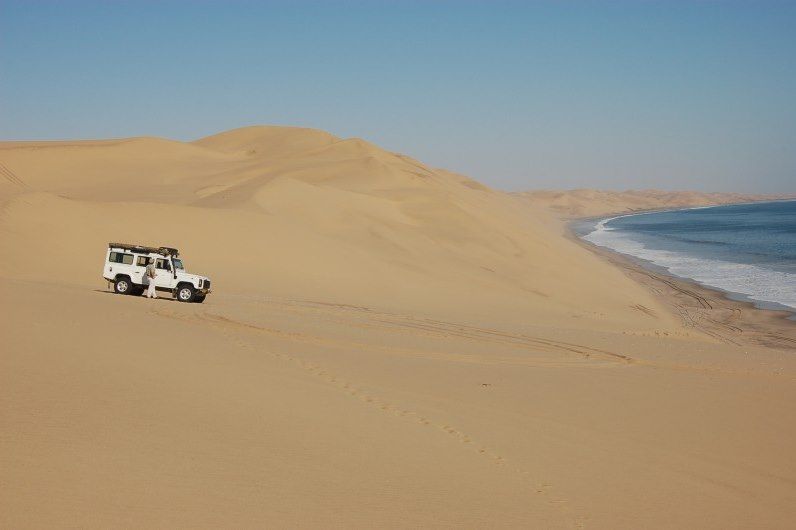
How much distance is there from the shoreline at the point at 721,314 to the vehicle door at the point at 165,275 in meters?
16.2

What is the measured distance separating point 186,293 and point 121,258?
7.29ft

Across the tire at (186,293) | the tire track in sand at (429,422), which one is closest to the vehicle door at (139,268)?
the tire at (186,293)

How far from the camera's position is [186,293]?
2288 cm

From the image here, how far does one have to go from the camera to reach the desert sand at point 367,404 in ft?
23.2

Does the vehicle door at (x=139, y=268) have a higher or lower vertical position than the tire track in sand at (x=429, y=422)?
higher

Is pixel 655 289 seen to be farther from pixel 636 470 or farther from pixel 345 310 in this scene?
pixel 636 470

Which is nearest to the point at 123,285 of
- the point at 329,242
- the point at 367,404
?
the point at 329,242

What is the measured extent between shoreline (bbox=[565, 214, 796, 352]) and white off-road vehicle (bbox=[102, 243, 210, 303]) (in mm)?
15514

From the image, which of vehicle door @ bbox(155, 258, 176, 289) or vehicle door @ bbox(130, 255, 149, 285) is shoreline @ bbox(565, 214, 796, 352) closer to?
vehicle door @ bbox(155, 258, 176, 289)

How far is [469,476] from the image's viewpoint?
27.2 feet

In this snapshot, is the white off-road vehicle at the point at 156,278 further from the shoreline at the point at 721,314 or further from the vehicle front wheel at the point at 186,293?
the shoreline at the point at 721,314

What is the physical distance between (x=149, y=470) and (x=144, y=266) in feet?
55.5

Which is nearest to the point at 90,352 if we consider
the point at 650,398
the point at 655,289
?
the point at 650,398

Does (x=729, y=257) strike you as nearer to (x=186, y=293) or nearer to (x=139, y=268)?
(x=186, y=293)
